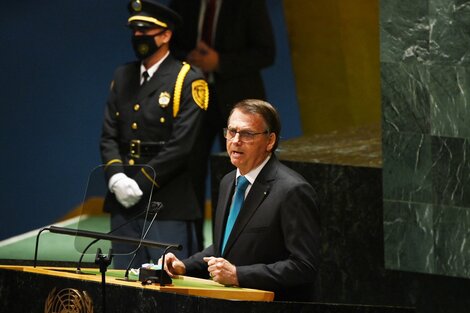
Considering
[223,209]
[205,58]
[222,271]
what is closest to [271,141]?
[223,209]

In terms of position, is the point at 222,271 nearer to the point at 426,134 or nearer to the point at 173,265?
the point at 173,265

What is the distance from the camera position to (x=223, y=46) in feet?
32.6

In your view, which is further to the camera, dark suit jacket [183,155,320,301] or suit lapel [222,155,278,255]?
suit lapel [222,155,278,255]

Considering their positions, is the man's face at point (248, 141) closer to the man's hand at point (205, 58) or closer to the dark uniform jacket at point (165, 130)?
the dark uniform jacket at point (165, 130)

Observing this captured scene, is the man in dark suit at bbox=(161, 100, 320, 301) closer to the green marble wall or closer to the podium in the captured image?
the podium

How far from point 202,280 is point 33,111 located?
510 centimetres

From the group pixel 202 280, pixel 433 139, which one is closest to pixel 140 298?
pixel 202 280

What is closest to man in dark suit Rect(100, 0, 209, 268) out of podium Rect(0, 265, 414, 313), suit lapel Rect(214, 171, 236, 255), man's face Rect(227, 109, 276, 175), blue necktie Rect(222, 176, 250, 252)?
suit lapel Rect(214, 171, 236, 255)

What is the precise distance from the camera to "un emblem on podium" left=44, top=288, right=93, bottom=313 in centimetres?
570

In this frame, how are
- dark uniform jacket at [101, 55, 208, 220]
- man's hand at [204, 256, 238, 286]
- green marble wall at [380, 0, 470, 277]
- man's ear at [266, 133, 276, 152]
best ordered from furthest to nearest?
dark uniform jacket at [101, 55, 208, 220]
green marble wall at [380, 0, 470, 277]
man's ear at [266, 133, 276, 152]
man's hand at [204, 256, 238, 286]

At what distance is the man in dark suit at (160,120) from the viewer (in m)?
8.05

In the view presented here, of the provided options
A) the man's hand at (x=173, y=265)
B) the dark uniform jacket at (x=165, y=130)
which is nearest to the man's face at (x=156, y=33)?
the dark uniform jacket at (x=165, y=130)

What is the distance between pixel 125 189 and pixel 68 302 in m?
2.07

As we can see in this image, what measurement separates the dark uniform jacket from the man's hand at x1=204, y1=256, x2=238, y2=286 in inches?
88.6
